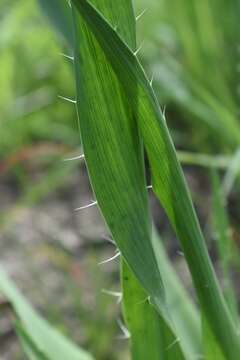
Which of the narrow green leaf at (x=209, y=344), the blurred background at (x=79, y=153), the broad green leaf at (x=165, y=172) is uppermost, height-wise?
the broad green leaf at (x=165, y=172)

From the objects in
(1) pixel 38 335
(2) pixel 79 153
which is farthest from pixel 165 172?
(2) pixel 79 153

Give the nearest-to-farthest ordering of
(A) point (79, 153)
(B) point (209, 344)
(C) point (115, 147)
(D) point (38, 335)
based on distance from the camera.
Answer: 1. (C) point (115, 147)
2. (B) point (209, 344)
3. (D) point (38, 335)
4. (A) point (79, 153)

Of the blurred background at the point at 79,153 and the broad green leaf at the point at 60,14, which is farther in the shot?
the blurred background at the point at 79,153

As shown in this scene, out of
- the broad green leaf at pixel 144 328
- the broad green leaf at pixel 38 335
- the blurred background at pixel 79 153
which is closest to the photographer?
the broad green leaf at pixel 144 328

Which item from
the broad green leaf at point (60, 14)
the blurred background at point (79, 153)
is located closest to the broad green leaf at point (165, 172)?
the broad green leaf at point (60, 14)

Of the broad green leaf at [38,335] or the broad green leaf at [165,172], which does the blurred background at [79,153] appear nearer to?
the broad green leaf at [38,335]

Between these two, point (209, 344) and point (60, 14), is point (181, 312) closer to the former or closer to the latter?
point (209, 344)
